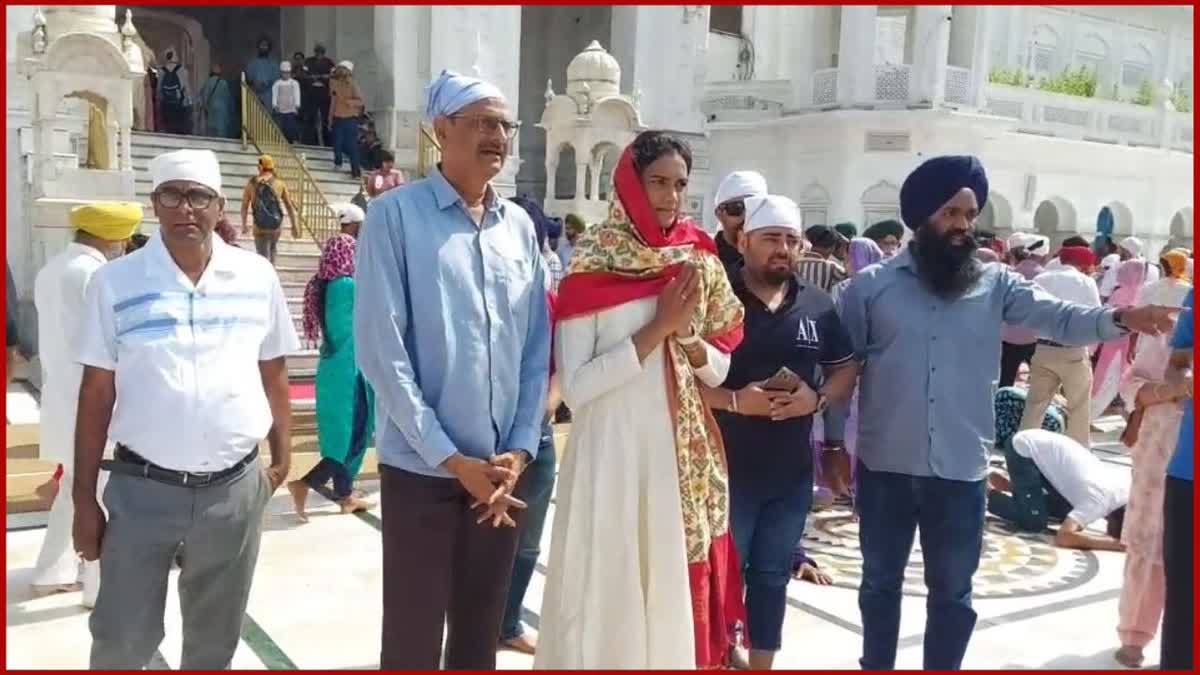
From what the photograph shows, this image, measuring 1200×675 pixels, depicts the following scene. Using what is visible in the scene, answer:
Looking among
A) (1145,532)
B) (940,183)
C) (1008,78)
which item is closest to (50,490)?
(940,183)

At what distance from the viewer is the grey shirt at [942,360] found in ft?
9.15

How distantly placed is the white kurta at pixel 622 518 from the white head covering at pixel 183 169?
95 cm

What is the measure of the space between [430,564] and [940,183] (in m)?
1.76

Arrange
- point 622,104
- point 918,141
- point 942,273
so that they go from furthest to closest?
point 918,141, point 622,104, point 942,273

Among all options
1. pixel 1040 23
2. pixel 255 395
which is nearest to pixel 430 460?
pixel 255 395

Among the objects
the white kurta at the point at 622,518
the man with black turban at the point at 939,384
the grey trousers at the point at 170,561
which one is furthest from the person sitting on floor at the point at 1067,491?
the grey trousers at the point at 170,561

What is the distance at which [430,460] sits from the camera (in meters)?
2.17

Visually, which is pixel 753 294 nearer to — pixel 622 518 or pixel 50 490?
pixel 622 518

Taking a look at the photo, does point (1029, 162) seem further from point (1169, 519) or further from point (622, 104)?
point (1169, 519)

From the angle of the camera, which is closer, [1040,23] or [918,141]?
[918,141]

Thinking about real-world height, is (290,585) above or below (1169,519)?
below

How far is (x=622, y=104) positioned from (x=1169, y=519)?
10587mm

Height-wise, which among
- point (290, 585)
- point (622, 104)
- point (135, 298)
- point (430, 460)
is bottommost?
point (290, 585)

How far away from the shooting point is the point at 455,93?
2.24 meters
